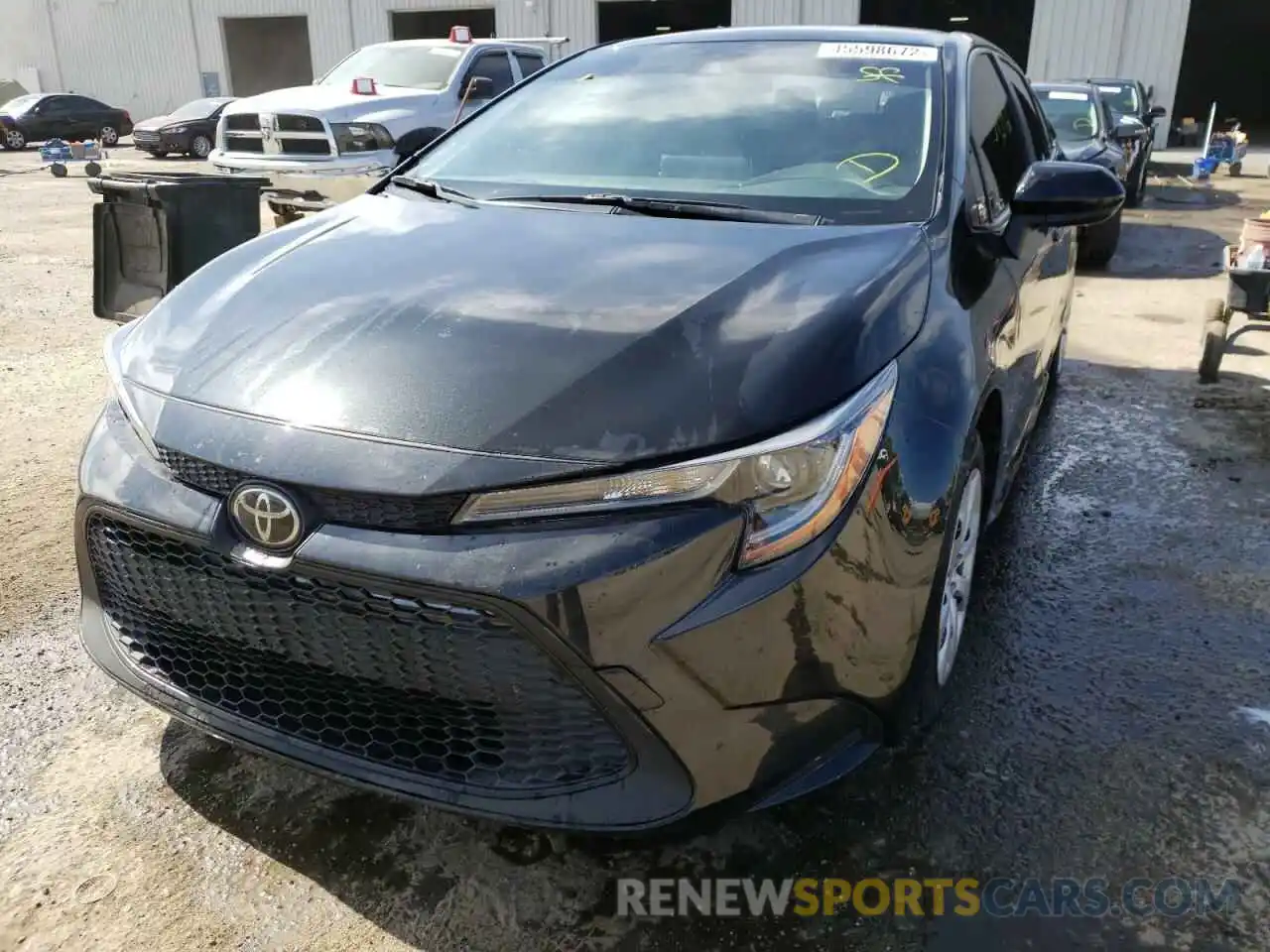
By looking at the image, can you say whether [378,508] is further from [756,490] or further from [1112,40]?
[1112,40]

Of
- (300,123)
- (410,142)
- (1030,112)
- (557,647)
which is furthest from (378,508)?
(300,123)

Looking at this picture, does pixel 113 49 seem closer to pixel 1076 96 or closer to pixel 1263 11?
pixel 1076 96

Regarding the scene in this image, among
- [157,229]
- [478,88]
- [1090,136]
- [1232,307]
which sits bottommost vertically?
[1232,307]

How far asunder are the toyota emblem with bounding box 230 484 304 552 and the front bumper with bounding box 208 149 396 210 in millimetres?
7303

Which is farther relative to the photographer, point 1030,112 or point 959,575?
point 1030,112

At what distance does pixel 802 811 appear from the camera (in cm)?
226

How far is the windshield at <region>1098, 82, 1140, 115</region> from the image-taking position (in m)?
13.4

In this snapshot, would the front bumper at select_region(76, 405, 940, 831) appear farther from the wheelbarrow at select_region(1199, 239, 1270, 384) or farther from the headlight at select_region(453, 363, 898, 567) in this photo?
the wheelbarrow at select_region(1199, 239, 1270, 384)

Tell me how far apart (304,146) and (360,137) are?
1.84 feet

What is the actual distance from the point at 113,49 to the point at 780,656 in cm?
3621

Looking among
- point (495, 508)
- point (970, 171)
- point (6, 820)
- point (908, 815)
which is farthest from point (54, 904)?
point (970, 171)

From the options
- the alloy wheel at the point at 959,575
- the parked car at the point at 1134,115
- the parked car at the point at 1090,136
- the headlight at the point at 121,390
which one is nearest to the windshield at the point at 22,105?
the parked car at the point at 1134,115

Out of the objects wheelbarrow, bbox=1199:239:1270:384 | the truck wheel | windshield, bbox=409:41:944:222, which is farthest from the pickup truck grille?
wheelbarrow, bbox=1199:239:1270:384

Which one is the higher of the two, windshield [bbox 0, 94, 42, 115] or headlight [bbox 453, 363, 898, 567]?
headlight [bbox 453, 363, 898, 567]
